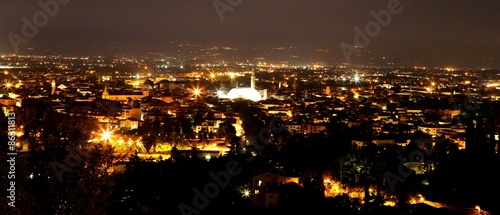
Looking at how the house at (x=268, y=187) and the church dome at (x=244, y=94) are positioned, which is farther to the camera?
the church dome at (x=244, y=94)

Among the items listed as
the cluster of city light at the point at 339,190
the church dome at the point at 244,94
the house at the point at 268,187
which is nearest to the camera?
the house at the point at 268,187

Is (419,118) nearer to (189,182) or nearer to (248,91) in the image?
(248,91)

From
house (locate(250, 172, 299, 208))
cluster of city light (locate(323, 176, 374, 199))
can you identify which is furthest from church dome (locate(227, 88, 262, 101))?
house (locate(250, 172, 299, 208))

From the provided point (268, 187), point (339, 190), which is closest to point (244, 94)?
point (339, 190)

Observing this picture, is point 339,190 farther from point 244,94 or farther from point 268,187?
point 244,94

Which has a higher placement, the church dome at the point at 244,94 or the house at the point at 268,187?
the church dome at the point at 244,94

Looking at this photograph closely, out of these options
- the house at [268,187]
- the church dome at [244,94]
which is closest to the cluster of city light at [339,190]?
the house at [268,187]

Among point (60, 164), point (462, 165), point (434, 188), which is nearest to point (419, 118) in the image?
point (462, 165)

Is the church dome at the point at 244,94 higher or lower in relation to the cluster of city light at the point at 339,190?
higher

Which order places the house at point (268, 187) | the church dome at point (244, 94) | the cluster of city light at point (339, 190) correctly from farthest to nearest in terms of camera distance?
the church dome at point (244, 94)
the cluster of city light at point (339, 190)
the house at point (268, 187)

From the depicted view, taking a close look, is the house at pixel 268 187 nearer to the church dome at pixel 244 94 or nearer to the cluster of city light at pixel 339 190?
the cluster of city light at pixel 339 190

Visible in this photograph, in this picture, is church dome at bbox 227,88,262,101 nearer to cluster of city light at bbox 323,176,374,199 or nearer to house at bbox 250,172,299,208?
cluster of city light at bbox 323,176,374,199
